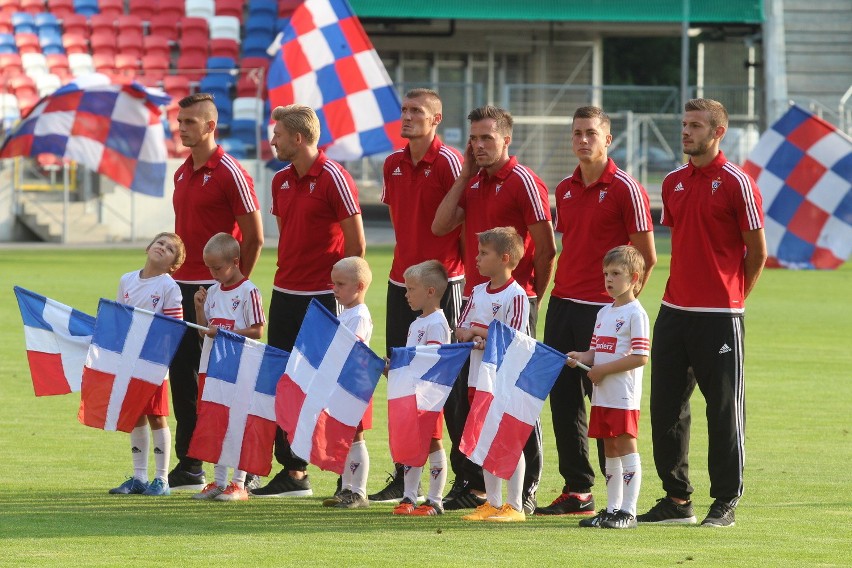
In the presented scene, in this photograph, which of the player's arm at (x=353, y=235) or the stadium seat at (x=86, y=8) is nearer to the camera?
the player's arm at (x=353, y=235)

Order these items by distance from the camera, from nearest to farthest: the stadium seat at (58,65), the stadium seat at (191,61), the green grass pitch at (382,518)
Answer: the green grass pitch at (382,518), the stadium seat at (58,65), the stadium seat at (191,61)

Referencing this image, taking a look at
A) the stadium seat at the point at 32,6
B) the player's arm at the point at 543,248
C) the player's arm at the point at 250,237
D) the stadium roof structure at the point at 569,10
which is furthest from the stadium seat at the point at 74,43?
the player's arm at the point at 543,248

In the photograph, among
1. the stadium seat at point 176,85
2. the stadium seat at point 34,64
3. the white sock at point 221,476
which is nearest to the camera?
the white sock at point 221,476

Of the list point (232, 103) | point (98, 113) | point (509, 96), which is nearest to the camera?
point (98, 113)

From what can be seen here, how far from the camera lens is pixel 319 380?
6.20 metres

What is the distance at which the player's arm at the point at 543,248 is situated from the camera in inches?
253

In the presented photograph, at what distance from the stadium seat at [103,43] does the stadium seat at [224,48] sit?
205cm

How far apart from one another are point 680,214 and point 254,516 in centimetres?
223

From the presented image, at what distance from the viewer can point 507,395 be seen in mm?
6043

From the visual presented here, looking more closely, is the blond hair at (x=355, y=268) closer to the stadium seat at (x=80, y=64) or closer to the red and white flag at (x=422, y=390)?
the red and white flag at (x=422, y=390)

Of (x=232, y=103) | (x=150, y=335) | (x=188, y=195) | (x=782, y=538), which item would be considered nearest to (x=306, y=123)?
(x=188, y=195)

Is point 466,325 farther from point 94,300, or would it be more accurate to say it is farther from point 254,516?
point 94,300

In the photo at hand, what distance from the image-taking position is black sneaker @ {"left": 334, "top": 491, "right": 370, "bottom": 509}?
21.3ft

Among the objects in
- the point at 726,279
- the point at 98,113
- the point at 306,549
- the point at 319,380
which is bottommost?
the point at 306,549
